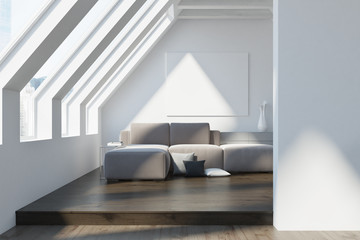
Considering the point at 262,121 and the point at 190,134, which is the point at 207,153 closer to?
the point at 190,134

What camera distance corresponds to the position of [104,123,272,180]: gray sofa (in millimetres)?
6109

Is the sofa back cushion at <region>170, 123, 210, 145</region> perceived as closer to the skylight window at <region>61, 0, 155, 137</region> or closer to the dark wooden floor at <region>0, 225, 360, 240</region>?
the skylight window at <region>61, 0, 155, 137</region>

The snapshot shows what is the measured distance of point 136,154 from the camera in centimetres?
612

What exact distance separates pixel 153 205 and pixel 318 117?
1654 mm

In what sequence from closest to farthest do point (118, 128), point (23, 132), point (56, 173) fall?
point (23, 132) < point (56, 173) < point (118, 128)

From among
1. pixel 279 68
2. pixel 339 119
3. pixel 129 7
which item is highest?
pixel 129 7

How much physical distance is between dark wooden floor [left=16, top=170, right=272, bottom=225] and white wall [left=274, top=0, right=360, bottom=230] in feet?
1.25

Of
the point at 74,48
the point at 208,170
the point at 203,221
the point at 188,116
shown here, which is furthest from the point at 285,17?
the point at 188,116

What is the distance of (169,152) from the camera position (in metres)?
7.12

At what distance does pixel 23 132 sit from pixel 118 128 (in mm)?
3969

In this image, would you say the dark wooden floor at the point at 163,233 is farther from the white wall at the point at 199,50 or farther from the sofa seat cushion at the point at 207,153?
the white wall at the point at 199,50

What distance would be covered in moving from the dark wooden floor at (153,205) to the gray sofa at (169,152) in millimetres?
421

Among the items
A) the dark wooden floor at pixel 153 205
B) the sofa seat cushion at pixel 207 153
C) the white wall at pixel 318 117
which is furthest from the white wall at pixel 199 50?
the white wall at pixel 318 117

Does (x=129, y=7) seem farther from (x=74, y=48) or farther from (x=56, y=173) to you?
(x=56, y=173)
